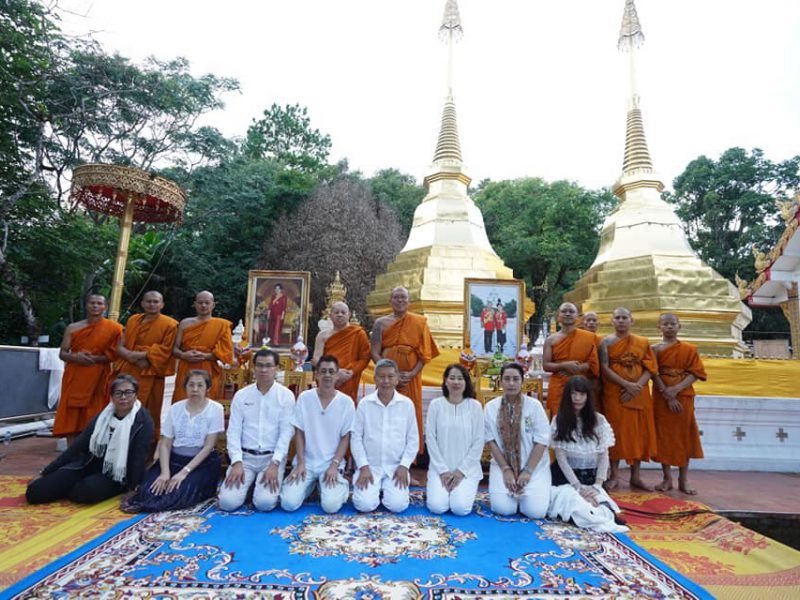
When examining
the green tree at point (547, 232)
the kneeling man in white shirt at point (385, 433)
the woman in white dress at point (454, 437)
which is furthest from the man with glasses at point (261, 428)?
the green tree at point (547, 232)

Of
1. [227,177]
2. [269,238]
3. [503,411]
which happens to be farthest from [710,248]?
[503,411]

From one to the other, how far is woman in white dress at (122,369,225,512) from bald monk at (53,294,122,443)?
1.97 metres

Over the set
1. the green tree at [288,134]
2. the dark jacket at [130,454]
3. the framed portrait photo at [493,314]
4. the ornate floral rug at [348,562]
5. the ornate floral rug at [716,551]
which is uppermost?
the green tree at [288,134]

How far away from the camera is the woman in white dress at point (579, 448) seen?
4043 mm

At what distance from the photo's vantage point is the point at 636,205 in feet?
42.3

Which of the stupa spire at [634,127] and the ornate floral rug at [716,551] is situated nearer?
the ornate floral rug at [716,551]

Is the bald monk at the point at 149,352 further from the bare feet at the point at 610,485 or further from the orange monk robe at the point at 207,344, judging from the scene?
the bare feet at the point at 610,485

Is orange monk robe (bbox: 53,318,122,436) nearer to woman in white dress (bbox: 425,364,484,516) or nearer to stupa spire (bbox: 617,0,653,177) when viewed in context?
woman in white dress (bbox: 425,364,484,516)

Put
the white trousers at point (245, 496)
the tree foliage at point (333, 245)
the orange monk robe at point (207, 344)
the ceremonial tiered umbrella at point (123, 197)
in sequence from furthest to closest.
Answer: the tree foliage at point (333, 245) < the ceremonial tiered umbrella at point (123, 197) < the orange monk robe at point (207, 344) < the white trousers at point (245, 496)

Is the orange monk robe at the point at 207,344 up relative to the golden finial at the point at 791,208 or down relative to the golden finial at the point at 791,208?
down

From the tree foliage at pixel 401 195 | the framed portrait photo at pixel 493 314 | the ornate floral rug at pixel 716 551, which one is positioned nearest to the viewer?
the ornate floral rug at pixel 716 551

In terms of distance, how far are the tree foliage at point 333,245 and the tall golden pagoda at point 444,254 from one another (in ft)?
21.7

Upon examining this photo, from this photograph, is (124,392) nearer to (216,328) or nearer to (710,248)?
(216,328)

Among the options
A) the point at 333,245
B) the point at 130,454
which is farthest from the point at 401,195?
the point at 130,454
